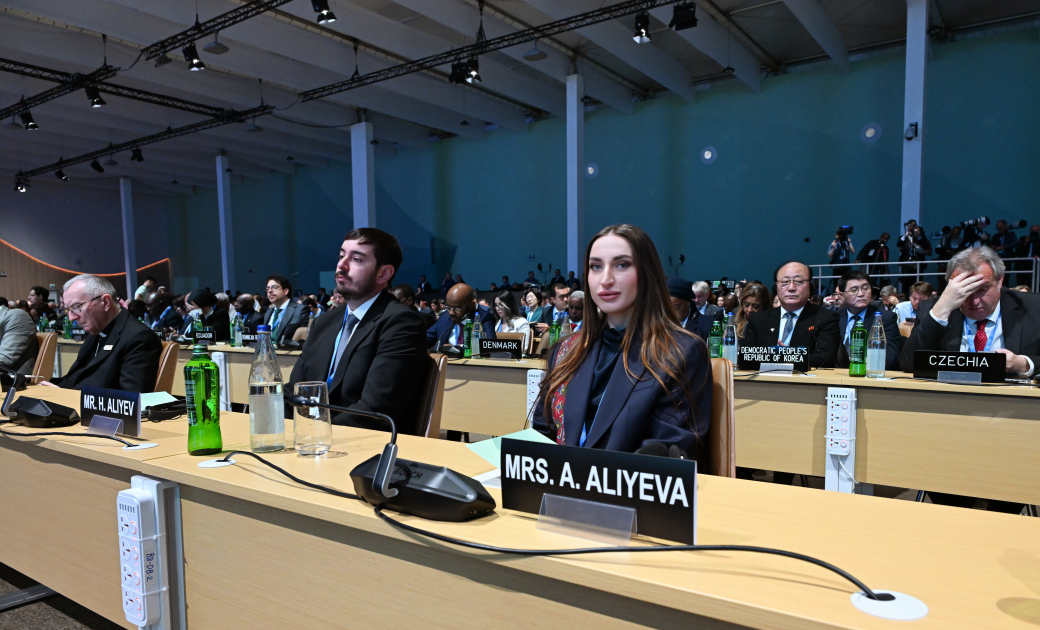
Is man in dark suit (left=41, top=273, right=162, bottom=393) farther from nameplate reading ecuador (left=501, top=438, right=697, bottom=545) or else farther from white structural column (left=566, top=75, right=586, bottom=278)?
white structural column (left=566, top=75, right=586, bottom=278)

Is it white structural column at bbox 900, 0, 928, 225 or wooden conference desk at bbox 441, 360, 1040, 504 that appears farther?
white structural column at bbox 900, 0, 928, 225

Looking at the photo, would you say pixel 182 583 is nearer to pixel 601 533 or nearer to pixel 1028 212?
pixel 601 533

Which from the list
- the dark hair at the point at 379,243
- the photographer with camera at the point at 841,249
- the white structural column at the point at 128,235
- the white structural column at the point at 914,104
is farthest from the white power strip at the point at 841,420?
the white structural column at the point at 128,235

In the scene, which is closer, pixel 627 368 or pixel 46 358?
pixel 627 368

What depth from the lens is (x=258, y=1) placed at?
7539 millimetres

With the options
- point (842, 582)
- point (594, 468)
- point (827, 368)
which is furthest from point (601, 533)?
point (827, 368)

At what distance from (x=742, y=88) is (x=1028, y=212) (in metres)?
5.06

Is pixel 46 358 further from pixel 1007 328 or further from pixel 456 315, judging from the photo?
pixel 1007 328

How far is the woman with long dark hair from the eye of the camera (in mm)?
1397

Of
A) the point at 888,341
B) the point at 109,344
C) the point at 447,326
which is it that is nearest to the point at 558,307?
the point at 447,326

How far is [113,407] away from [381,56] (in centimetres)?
1034

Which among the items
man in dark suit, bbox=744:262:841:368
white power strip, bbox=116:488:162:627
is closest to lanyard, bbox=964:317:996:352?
man in dark suit, bbox=744:262:841:368

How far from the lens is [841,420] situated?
2668 millimetres

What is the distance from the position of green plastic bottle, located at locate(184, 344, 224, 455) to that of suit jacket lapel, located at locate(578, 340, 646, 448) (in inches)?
32.9
